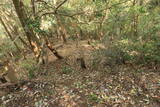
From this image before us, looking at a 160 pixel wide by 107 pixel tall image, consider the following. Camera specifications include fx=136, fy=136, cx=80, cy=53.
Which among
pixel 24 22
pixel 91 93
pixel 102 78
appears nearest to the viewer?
pixel 91 93

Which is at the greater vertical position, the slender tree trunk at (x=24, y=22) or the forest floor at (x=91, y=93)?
the slender tree trunk at (x=24, y=22)

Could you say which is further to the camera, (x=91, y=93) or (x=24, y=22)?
(x=24, y=22)

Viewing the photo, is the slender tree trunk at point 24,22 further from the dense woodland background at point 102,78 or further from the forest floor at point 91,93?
the forest floor at point 91,93

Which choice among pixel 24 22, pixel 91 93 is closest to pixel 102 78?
pixel 91 93

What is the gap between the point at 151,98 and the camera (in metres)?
4.10

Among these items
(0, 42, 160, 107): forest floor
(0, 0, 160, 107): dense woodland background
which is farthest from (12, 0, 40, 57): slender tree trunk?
(0, 42, 160, 107): forest floor

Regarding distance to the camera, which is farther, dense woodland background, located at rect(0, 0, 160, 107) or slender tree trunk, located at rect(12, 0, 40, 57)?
slender tree trunk, located at rect(12, 0, 40, 57)

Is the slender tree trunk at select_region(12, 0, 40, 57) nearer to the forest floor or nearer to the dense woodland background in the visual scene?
the dense woodland background

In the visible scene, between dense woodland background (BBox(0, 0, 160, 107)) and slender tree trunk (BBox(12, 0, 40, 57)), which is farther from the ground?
slender tree trunk (BBox(12, 0, 40, 57))

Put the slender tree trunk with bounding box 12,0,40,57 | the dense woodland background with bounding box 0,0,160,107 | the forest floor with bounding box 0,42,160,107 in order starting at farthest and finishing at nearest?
the slender tree trunk with bounding box 12,0,40,57 → the dense woodland background with bounding box 0,0,160,107 → the forest floor with bounding box 0,42,160,107

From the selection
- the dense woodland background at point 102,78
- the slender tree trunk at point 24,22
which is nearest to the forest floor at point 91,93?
the dense woodland background at point 102,78

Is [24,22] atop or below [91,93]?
atop

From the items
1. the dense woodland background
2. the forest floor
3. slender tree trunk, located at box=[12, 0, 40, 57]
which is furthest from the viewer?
slender tree trunk, located at box=[12, 0, 40, 57]

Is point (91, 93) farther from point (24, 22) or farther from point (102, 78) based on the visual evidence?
point (24, 22)
